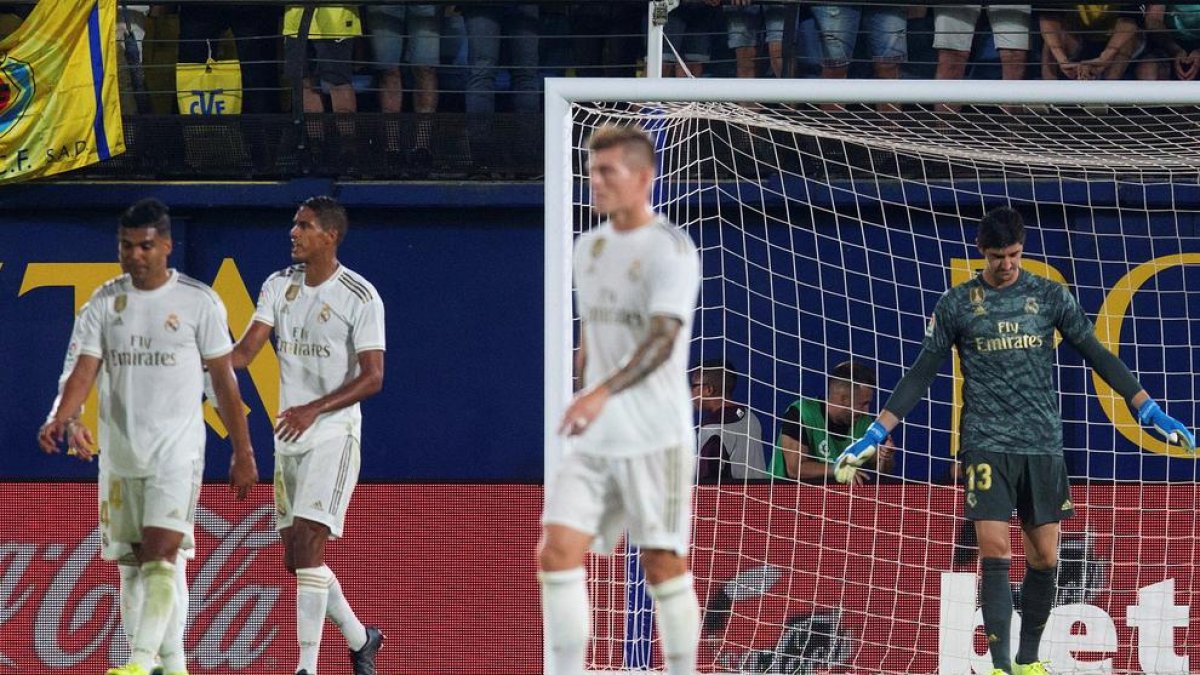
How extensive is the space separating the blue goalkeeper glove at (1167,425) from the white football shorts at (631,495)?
8.21 ft

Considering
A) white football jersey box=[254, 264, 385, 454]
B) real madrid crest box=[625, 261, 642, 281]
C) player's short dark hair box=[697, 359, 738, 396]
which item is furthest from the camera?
player's short dark hair box=[697, 359, 738, 396]

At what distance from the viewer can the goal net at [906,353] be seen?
29.1 ft

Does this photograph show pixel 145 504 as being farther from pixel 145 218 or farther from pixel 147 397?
pixel 145 218

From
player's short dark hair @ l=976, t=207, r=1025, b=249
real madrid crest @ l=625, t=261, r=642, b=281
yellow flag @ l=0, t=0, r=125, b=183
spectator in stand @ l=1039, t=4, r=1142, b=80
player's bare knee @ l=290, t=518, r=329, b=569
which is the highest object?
spectator in stand @ l=1039, t=4, r=1142, b=80

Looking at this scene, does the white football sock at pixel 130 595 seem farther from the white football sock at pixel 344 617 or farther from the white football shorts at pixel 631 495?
the white football shorts at pixel 631 495

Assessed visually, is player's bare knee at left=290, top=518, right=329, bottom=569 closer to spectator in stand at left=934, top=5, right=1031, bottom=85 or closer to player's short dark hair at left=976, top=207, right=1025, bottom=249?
player's short dark hair at left=976, top=207, right=1025, bottom=249

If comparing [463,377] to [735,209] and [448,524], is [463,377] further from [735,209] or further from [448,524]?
[735,209]

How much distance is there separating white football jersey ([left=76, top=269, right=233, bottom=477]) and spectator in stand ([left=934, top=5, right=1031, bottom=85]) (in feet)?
15.6

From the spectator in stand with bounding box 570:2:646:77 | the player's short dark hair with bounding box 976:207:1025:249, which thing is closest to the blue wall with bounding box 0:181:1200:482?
the spectator in stand with bounding box 570:2:646:77

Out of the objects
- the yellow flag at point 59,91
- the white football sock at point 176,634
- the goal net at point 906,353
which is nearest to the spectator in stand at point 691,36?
the goal net at point 906,353

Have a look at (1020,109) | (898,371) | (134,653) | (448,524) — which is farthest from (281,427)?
(1020,109)

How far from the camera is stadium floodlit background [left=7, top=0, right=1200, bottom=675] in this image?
9.07 m

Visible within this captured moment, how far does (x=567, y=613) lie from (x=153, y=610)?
6.19 ft

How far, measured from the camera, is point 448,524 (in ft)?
30.2
